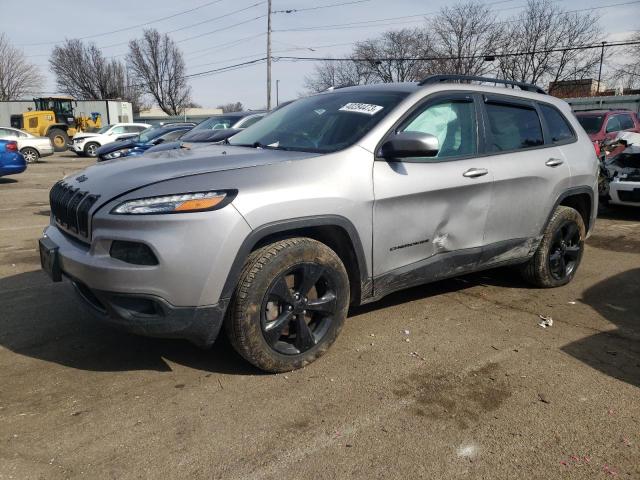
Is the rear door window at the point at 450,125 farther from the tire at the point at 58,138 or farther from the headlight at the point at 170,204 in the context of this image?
the tire at the point at 58,138

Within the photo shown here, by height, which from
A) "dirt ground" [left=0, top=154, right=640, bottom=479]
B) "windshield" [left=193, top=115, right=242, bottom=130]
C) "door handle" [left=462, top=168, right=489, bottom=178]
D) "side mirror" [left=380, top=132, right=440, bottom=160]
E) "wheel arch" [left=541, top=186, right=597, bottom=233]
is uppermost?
"windshield" [left=193, top=115, right=242, bottom=130]

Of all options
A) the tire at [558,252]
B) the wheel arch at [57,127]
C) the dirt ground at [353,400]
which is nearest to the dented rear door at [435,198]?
the dirt ground at [353,400]

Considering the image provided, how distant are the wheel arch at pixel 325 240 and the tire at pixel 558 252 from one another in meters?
2.00

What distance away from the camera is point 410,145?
313 centimetres

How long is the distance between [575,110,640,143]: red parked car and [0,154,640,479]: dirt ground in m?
8.90

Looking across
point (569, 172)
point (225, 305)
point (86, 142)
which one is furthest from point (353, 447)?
point (86, 142)

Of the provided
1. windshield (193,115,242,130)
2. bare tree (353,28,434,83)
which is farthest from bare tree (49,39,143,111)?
windshield (193,115,242,130)

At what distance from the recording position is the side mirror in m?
3.12

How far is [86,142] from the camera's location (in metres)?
24.6

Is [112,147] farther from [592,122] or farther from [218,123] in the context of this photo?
[592,122]

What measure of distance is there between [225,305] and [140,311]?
1.42 ft

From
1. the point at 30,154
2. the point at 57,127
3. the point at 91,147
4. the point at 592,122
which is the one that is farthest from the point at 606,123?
the point at 57,127

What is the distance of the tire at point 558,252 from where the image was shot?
450 cm

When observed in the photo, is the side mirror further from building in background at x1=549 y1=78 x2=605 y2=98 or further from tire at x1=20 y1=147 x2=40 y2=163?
building in background at x1=549 y1=78 x2=605 y2=98
